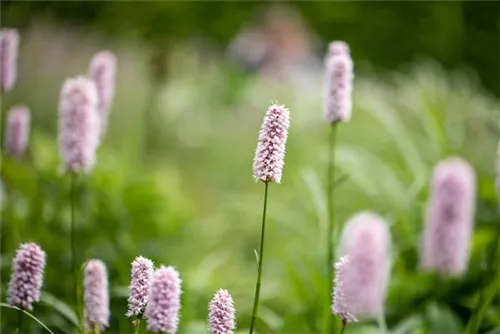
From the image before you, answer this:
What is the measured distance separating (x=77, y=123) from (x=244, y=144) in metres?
3.13

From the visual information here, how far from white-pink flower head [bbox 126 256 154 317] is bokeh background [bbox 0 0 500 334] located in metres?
0.60

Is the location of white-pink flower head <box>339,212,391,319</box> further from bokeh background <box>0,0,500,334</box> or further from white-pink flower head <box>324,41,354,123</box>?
bokeh background <box>0,0,500,334</box>

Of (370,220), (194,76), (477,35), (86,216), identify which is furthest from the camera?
(194,76)

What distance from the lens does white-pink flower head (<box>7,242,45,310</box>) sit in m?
1.00

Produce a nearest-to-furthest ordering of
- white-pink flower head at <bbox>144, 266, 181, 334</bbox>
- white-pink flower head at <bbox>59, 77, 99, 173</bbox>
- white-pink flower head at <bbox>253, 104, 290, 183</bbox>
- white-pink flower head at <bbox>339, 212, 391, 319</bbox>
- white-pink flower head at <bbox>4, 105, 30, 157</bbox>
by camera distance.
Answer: white-pink flower head at <bbox>339, 212, 391, 319</bbox> < white-pink flower head at <bbox>144, 266, 181, 334</bbox> < white-pink flower head at <bbox>253, 104, 290, 183</bbox> < white-pink flower head at <bbox>59, 77, 99, 173</bbox> < white-pink flower head at <bbox>4, 105, 30, 157</bbox>

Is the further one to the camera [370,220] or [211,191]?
[211,191]

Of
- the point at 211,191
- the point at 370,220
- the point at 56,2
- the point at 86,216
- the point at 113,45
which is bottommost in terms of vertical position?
the point at 370,220

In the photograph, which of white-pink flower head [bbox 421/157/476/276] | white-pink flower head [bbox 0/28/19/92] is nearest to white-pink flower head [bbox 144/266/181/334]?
white-pink flower head [bbox 421/157/476/276]

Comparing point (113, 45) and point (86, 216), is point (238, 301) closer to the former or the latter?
point (86, 216)

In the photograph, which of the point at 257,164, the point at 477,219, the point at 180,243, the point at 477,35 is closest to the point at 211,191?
the point at 180,243

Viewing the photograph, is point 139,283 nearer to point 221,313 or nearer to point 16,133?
point 221,313

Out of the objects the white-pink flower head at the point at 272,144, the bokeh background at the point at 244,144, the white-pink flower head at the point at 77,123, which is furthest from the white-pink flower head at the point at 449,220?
the bokeh background at the point at 244,144

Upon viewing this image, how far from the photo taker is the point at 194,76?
4.32 meters

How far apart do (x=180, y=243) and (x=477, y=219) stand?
0.91 metres
